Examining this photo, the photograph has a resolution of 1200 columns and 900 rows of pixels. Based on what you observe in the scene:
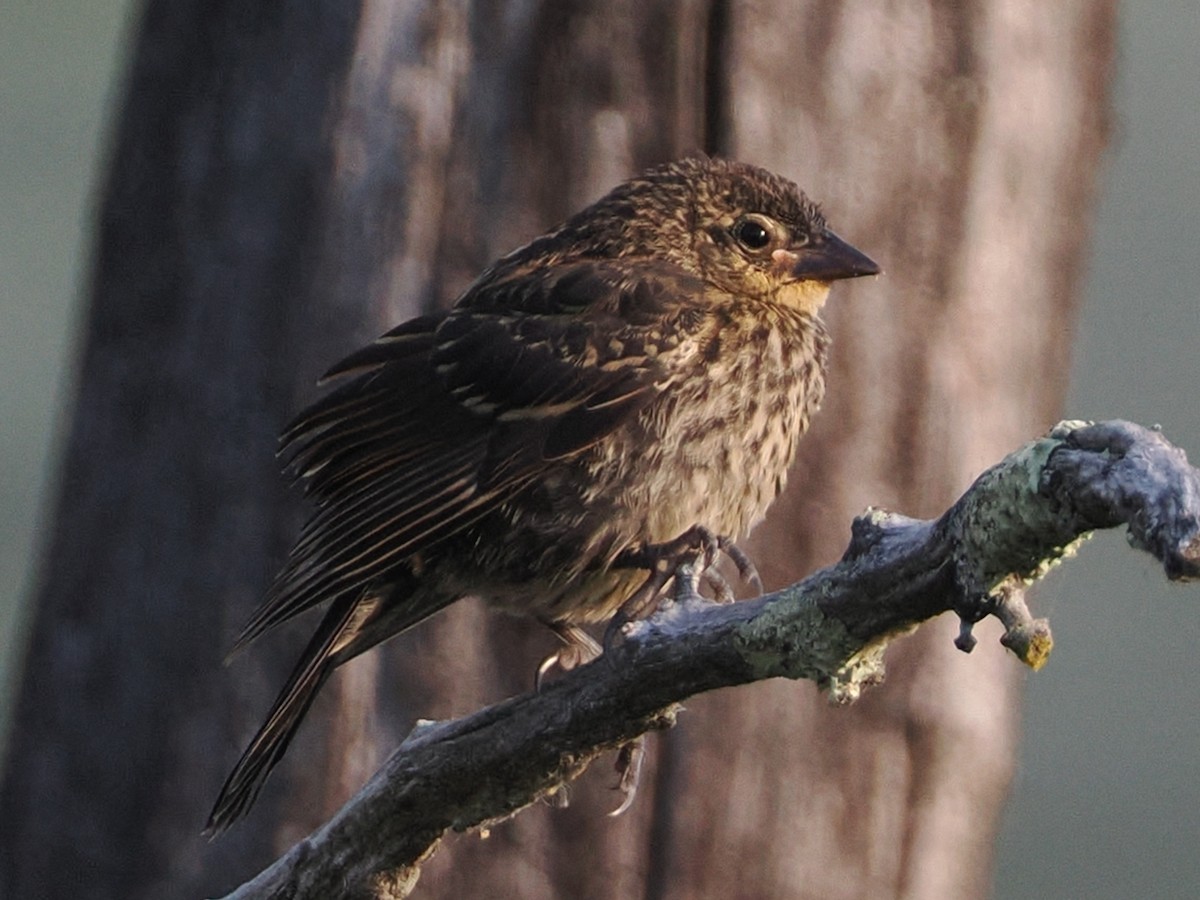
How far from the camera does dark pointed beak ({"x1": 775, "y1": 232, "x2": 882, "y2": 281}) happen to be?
13.6ft

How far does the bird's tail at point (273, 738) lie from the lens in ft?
11.8

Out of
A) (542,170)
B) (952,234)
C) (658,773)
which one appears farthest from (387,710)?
(952,234)

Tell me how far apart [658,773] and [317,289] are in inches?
47.7

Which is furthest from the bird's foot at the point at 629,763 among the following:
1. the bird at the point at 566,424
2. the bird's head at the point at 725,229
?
the bird's head at the point at 725,229

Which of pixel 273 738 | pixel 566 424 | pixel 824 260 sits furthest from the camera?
pixel 824 260

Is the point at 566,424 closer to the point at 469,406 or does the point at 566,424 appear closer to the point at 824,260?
the point at 469,406

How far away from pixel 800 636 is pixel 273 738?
1305 mm

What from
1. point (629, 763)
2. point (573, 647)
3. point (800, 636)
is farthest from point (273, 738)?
point (800, 636)

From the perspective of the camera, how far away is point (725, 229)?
168 inches

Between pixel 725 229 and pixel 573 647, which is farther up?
pixel 725 229

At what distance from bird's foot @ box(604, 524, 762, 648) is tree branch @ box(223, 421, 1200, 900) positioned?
0.26 metres

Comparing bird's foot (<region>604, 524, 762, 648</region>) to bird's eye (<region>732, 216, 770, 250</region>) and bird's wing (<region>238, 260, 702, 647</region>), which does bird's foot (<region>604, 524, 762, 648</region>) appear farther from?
bird's eye (<region>732, 216, 770, 250</region>)

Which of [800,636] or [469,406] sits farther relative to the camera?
[469,406]

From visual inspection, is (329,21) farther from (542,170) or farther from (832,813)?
(832,813)
